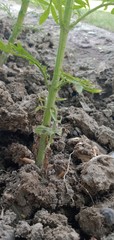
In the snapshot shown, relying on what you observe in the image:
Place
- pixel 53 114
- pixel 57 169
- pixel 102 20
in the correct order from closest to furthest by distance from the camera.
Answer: pixel 53 114
pixel 57 169
pixel 102 20

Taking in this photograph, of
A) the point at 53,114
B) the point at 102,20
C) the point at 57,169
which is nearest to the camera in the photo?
the point at 53,114

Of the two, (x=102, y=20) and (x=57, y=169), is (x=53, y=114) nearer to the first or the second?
(x=57, y=169)

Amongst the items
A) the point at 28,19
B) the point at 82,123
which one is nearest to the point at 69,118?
the point at 82,123

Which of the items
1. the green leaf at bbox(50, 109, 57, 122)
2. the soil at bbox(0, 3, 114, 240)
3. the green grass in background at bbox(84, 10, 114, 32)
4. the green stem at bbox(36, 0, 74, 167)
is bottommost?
the soil at bbox(0, 3, 114, 240)

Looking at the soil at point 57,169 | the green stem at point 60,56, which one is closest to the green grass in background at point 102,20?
the soil at point 57,169

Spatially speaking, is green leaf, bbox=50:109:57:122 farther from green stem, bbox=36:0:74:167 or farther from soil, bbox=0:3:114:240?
soil, bbox=0:3:114:240

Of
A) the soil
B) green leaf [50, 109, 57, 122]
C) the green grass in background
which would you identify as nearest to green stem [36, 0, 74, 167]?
green leaf [50, 109, 57, 122]

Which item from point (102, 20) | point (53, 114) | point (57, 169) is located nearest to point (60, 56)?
point (53, 114)

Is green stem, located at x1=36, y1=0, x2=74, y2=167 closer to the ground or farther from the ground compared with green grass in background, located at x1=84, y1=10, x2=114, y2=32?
closer to the ground

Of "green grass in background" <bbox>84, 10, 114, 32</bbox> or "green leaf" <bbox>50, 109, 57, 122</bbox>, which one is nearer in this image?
"green leaf" <bbox>50, 109, 57, 122</bbox>

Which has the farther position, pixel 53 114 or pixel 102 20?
pixel 102 20
